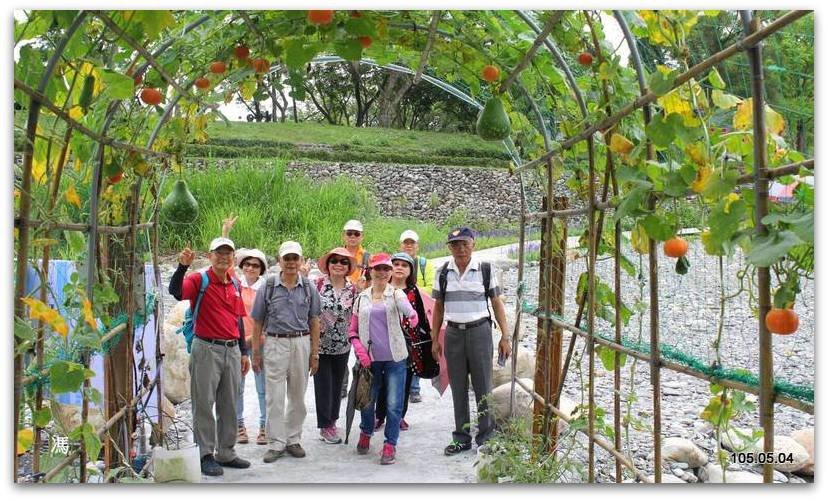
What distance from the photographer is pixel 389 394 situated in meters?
3.40

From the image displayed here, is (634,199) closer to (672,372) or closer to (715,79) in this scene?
(715,79)

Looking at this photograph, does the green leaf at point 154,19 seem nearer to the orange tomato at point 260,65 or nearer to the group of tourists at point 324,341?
the orange tomato at point 260,65

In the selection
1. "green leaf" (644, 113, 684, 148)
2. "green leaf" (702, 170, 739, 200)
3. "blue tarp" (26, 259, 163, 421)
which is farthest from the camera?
"blue tarp" (26, 259, 163, 421)

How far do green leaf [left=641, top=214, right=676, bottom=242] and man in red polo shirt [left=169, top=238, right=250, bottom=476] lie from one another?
184cm

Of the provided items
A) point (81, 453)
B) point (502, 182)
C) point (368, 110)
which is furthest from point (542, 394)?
point (368, 110)

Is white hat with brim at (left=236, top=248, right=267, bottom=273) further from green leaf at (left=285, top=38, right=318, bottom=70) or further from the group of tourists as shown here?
green leaf at (left=285, top=38, right=318, bottom=70)

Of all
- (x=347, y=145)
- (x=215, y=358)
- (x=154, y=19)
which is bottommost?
(x=215, y=358)

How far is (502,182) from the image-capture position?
14008 millimetres

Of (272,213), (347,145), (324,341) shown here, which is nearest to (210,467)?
(324,341)

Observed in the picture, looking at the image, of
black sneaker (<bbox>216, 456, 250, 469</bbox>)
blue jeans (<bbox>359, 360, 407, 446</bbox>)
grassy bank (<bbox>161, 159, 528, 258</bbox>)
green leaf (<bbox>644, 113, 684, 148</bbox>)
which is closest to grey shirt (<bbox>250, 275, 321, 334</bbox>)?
blue jeans (<bbox>359, 360, 407, 446</bbox>)

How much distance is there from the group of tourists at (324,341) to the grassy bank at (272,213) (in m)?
5.64

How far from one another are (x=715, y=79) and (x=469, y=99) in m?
1.74

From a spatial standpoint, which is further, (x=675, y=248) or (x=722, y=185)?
(x=675, y=248)

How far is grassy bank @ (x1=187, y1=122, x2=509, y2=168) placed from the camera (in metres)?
13.4
